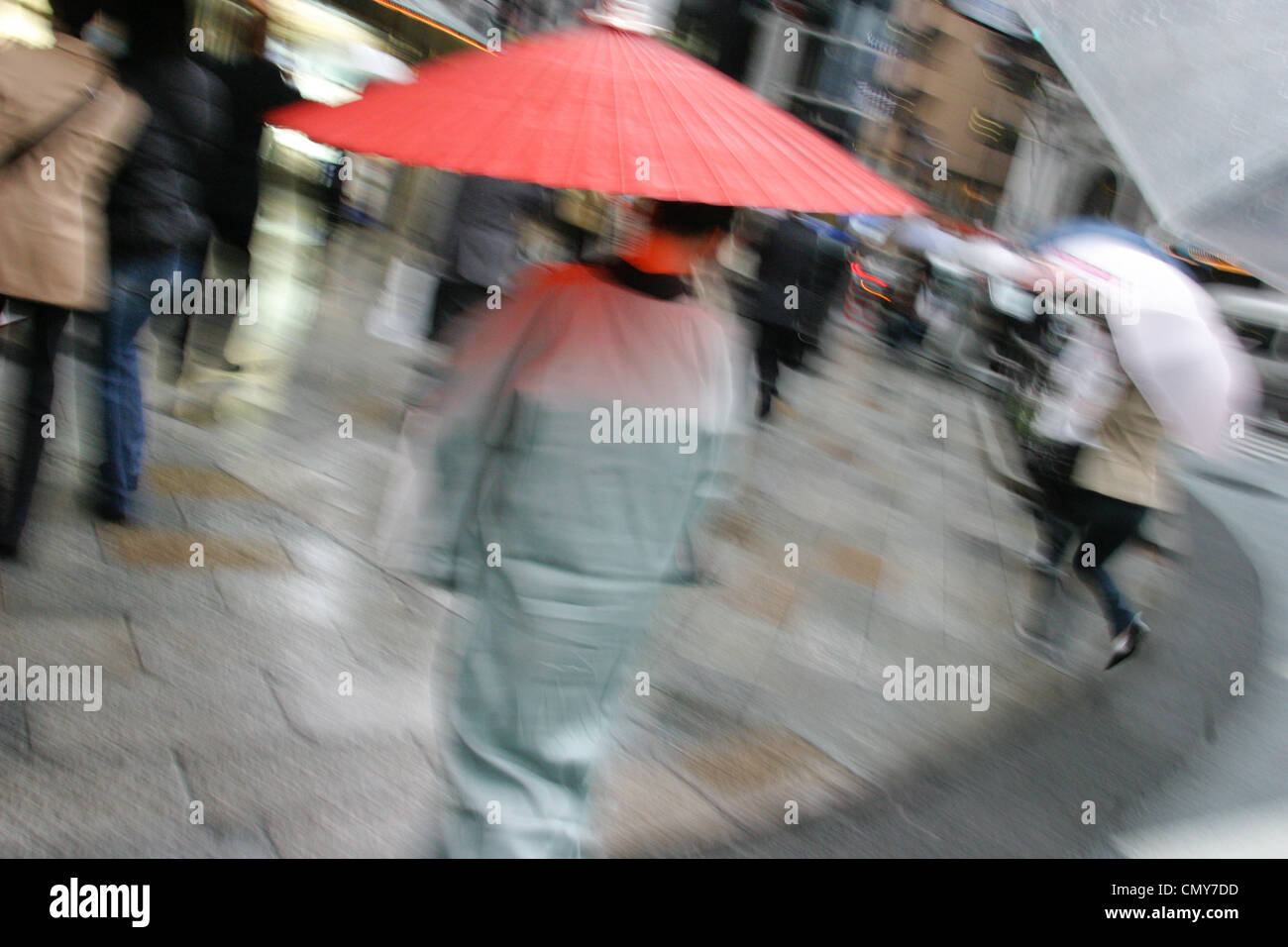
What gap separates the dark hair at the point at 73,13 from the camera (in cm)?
356

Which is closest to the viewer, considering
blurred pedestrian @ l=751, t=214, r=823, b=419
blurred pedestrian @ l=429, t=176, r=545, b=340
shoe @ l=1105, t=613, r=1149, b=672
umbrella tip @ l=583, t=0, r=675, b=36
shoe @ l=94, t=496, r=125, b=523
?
umbrella tip @ l=583, t=0, r=675, b=36

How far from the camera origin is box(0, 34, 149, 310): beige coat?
3266 mm

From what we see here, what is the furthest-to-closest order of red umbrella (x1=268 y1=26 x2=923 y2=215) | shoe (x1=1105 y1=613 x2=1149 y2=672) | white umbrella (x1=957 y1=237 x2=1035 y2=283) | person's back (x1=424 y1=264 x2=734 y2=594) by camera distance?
white umbrella (x1=957 y1=237 x2=1035 y2=283)
shoe (x1=1105 y1=613 x2=1149 y2=672)
person's back (x1=424 y1=264 x2=734 y2=594)
red umbrella (x1=268 y1=26 x2=923 y2=215)

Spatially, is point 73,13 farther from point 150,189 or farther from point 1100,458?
point 1100,458

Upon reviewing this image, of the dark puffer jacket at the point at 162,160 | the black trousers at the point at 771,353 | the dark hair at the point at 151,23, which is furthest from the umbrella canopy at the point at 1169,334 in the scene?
the black trousers at the point at 771,353

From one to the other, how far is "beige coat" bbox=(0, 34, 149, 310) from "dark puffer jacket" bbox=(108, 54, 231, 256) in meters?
0.25

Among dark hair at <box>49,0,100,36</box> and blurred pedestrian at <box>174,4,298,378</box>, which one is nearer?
dark hair at <box>49,0,100,36</box>

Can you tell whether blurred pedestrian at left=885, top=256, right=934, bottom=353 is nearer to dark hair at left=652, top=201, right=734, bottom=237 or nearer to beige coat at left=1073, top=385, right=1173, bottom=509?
beige coat at left=1073, top=385, right=1173, bottom=509

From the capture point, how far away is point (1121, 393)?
14.9 ft

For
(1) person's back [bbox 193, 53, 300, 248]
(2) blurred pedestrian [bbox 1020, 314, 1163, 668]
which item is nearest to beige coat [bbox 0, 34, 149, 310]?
(1) person's back [bbox 193, 53, 300, 248]

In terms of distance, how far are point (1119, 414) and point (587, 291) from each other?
303 cm

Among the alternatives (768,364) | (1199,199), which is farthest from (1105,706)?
(768,364)

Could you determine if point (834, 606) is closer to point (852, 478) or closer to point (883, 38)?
point (852, 478)

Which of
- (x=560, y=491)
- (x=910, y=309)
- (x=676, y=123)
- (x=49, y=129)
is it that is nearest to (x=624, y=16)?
(x=676, y=123)
